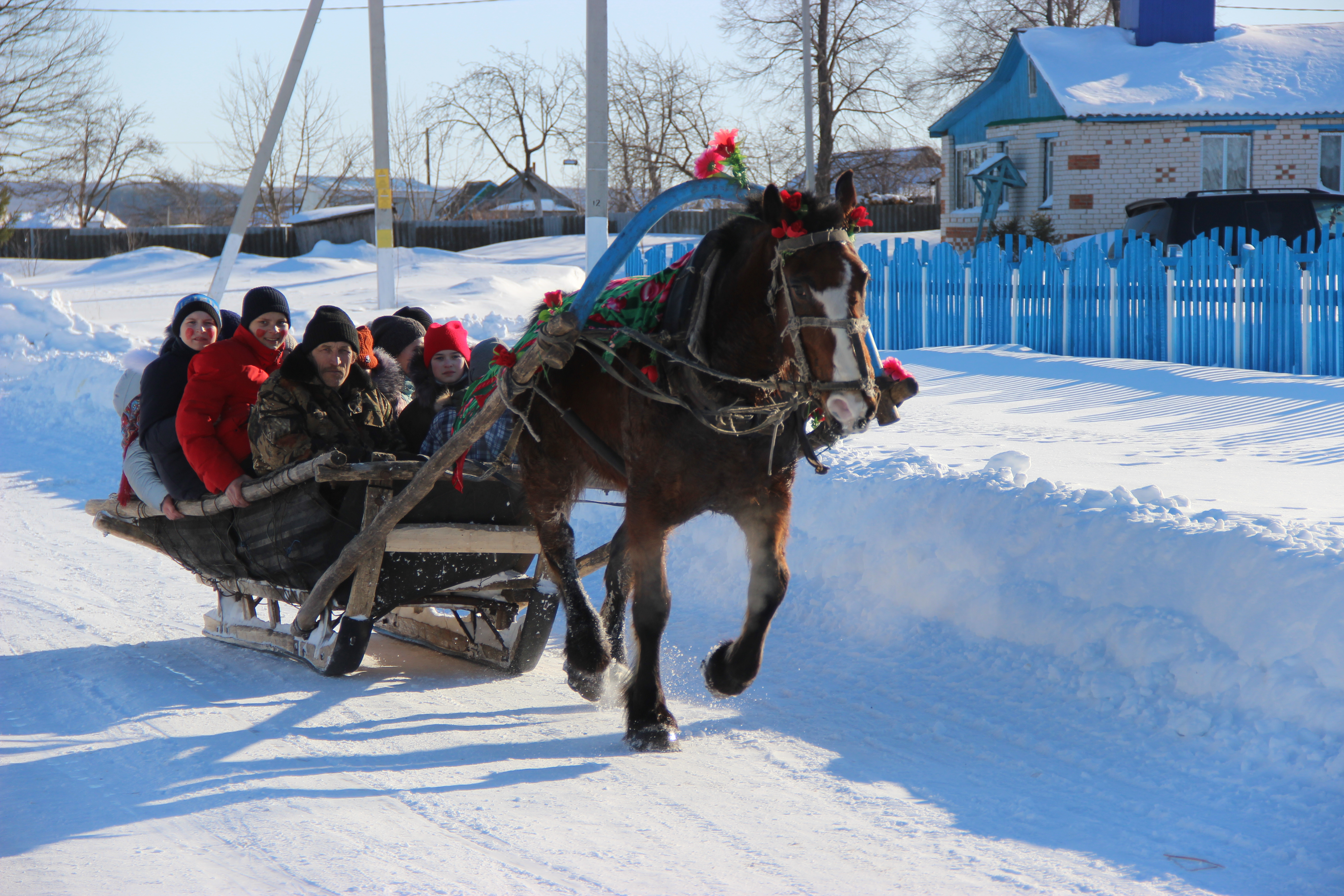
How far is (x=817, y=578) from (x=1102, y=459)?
2.40 meters

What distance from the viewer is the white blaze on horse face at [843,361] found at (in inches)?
121

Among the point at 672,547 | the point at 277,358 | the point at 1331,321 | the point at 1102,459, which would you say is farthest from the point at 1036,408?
the point at 277,358

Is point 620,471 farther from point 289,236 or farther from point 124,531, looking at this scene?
point 289,236

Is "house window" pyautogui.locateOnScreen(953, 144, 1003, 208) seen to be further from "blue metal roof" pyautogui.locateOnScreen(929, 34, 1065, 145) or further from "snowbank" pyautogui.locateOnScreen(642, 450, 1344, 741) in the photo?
"snowbank" pyautogui.locateOnScreen(642, 450, 1344, 741)

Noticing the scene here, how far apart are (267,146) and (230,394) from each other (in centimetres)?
1084

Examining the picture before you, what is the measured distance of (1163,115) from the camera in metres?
21.4

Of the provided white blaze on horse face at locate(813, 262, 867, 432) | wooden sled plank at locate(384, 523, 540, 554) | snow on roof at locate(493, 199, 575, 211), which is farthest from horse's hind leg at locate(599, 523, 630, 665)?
snow on roof at locate(493, 199, 575, 211)

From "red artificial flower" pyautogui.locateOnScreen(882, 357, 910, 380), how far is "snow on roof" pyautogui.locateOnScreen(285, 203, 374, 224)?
34.0 metres

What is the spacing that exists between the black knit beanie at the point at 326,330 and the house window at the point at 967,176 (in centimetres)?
2324

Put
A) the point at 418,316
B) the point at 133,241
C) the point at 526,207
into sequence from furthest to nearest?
1. the point at 526,207
2. the point at 133,241
3. the point at 418,316

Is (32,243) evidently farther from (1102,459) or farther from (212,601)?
(1102,459)

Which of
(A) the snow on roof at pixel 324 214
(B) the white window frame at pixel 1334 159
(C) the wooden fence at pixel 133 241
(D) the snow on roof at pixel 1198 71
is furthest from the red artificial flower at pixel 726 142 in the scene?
(A) the snow on roof at pixel 324 214

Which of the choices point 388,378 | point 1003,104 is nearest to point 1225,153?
point 1003,104

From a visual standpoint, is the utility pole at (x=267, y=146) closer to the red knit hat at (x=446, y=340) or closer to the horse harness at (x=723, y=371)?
the red knit hat at (x=446, y=340)
